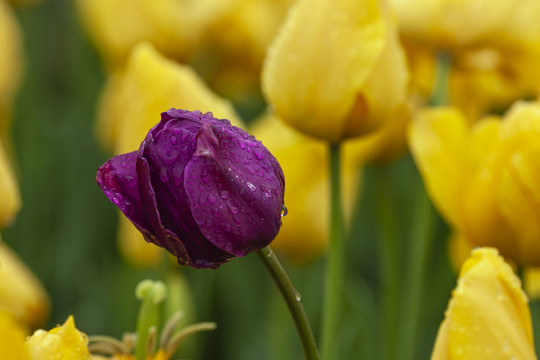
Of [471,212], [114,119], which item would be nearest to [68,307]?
[114,119]

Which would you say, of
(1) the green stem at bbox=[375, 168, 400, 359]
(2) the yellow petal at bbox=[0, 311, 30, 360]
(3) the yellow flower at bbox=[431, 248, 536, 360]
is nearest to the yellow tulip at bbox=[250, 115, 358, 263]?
(1) the green stem at bbox=[375, 168, 400, 359]

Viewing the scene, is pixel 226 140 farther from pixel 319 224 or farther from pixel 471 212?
pixel 319 224

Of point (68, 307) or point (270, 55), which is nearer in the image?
point (270, 55)

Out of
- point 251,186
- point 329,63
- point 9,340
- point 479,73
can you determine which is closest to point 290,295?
point 251,186

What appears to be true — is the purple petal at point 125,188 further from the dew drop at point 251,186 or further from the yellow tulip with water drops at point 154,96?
the yellow tulip with water drops at point 154,96

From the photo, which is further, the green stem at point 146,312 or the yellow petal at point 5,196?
the yellow petal at point 5,196

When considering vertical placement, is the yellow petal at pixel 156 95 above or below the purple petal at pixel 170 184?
below

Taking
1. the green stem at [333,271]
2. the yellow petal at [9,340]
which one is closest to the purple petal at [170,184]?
the yellow petal at [9,340]
